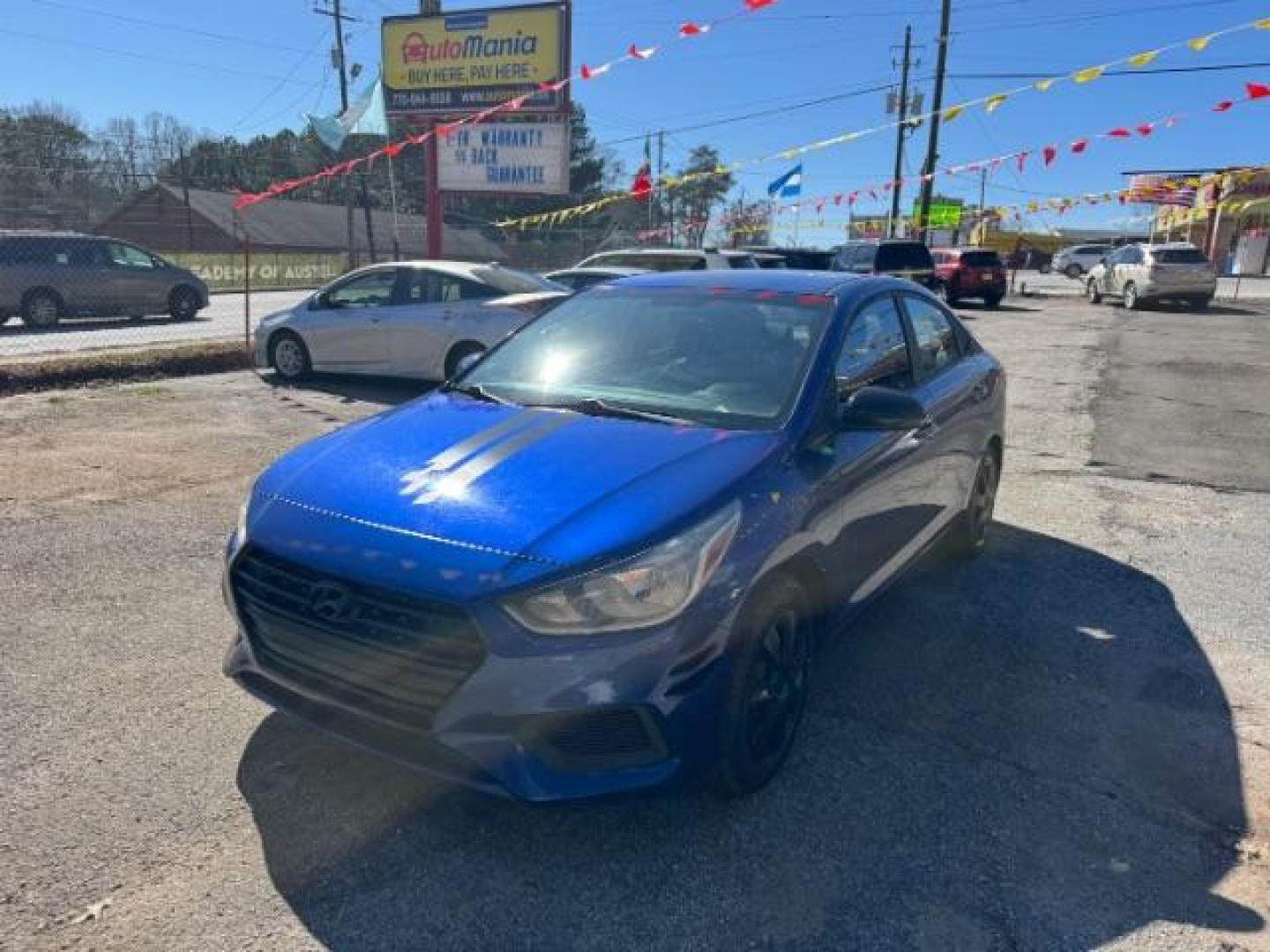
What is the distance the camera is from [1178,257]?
2417 cm

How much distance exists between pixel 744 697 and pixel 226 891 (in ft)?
4.95

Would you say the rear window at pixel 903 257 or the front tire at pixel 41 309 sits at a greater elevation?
the rear window at pixel 903 257

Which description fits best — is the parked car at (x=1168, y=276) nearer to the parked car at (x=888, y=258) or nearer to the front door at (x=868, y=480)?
the parked car at (x=888, y=258)

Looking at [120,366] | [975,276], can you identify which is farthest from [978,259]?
[120,366]

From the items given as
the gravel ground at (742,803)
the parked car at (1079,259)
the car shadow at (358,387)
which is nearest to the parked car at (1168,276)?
the car shadow at (358,387)

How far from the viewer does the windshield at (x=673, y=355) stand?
344 cm

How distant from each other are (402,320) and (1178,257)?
22257 millimetres

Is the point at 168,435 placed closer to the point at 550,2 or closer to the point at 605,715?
the point at 605,715

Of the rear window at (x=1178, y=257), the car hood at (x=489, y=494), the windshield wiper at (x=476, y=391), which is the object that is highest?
the rear window at (x=1178, y=257)

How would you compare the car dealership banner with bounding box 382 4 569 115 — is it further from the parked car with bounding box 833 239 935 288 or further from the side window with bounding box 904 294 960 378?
the side window with bounding box 904 294 960 378

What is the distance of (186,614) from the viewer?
4211 mm

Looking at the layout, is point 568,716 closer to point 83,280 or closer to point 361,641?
point 361,641

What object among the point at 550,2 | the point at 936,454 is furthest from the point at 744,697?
the point at 550,2

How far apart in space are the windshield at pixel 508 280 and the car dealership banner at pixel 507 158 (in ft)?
34.0
